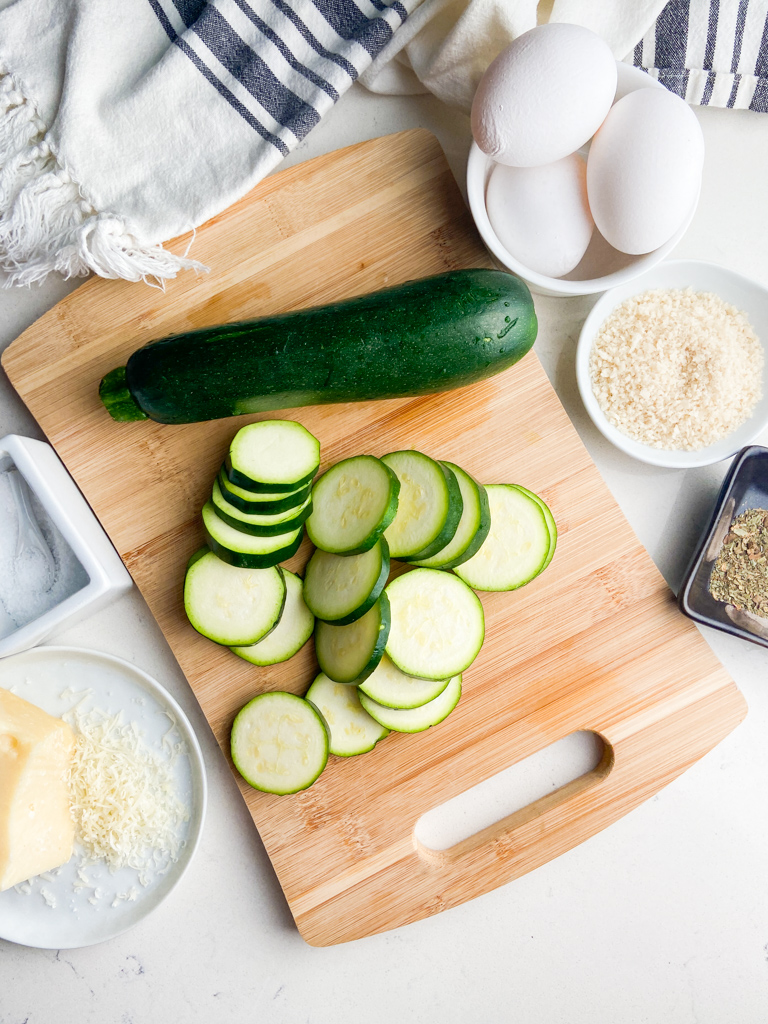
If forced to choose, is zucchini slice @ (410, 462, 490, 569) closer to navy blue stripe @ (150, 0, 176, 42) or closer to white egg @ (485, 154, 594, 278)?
white egg @ (485, 154, 594, 278)

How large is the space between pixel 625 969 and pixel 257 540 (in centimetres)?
120

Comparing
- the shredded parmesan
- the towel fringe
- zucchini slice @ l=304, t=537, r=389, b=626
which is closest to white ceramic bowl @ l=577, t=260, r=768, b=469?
the shredded parmesan

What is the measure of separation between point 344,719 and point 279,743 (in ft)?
0.42

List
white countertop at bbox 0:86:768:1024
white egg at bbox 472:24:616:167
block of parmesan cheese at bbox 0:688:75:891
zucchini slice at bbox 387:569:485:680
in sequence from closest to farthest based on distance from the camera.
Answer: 1. white egg at bbox 472:24:616:167
2. block of parmesan cheese at bbox 0:688:75:891
3. zucchini slice at bbox 387:569:485:680
4. white countertop at bbox 0:86:768:1024

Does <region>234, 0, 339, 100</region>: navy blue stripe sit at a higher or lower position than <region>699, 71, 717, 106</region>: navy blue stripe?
higher

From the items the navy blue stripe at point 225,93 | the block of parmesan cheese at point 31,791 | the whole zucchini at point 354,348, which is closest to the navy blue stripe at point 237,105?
the navy blue stripe at point 225,93

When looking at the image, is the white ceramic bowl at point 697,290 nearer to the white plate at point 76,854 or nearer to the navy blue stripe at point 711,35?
the navy blue stripe at point 711,35

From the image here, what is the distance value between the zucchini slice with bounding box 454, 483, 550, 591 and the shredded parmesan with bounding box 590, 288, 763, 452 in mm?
249

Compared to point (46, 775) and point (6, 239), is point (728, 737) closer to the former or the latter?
point (46, 775)

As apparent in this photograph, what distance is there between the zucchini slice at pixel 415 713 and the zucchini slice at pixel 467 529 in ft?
0.77

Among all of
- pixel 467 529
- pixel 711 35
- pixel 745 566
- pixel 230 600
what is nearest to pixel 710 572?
pixel 745 566

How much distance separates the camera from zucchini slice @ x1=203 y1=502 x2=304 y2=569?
1.26 m

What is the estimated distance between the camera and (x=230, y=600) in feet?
4.31

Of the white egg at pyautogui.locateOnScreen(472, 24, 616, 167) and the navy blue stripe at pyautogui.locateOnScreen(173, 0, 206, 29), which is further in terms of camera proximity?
the navy blue stripe at pyautogui.locateOnScreen(173, 0, 206, 29)
